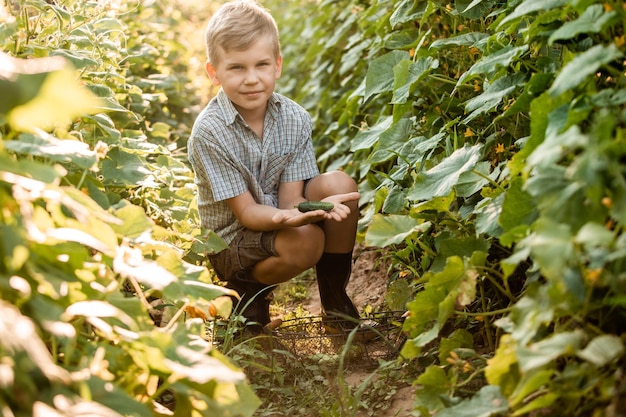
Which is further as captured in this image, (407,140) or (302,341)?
(407,140)

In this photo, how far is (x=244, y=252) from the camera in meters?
2.89

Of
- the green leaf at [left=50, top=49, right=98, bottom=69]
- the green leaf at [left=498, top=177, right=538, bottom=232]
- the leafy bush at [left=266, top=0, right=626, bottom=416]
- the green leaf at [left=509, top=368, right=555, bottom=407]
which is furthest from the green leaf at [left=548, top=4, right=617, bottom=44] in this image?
the green leaf at [left=50, top=49, right=98, bottom=69]

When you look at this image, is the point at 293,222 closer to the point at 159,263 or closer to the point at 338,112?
the point at 159,263

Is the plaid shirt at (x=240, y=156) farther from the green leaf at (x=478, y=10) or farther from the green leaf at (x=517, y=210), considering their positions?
the green leaf at (x=517, y=210)

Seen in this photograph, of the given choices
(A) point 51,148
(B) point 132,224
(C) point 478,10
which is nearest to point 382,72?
(C) point 478,10

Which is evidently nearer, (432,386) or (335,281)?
(432,386)

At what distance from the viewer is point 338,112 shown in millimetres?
4609

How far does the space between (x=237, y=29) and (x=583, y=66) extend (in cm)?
151

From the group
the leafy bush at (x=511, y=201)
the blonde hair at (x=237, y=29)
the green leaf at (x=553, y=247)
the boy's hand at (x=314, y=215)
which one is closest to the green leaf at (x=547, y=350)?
the leafy bush at (x=511, y=201)

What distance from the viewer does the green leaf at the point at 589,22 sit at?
5.66 ft

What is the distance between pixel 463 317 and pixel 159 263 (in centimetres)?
94

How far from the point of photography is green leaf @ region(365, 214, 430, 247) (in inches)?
87.7

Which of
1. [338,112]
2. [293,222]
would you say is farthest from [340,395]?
[338,112]

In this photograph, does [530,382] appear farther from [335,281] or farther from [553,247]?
[335,281]
